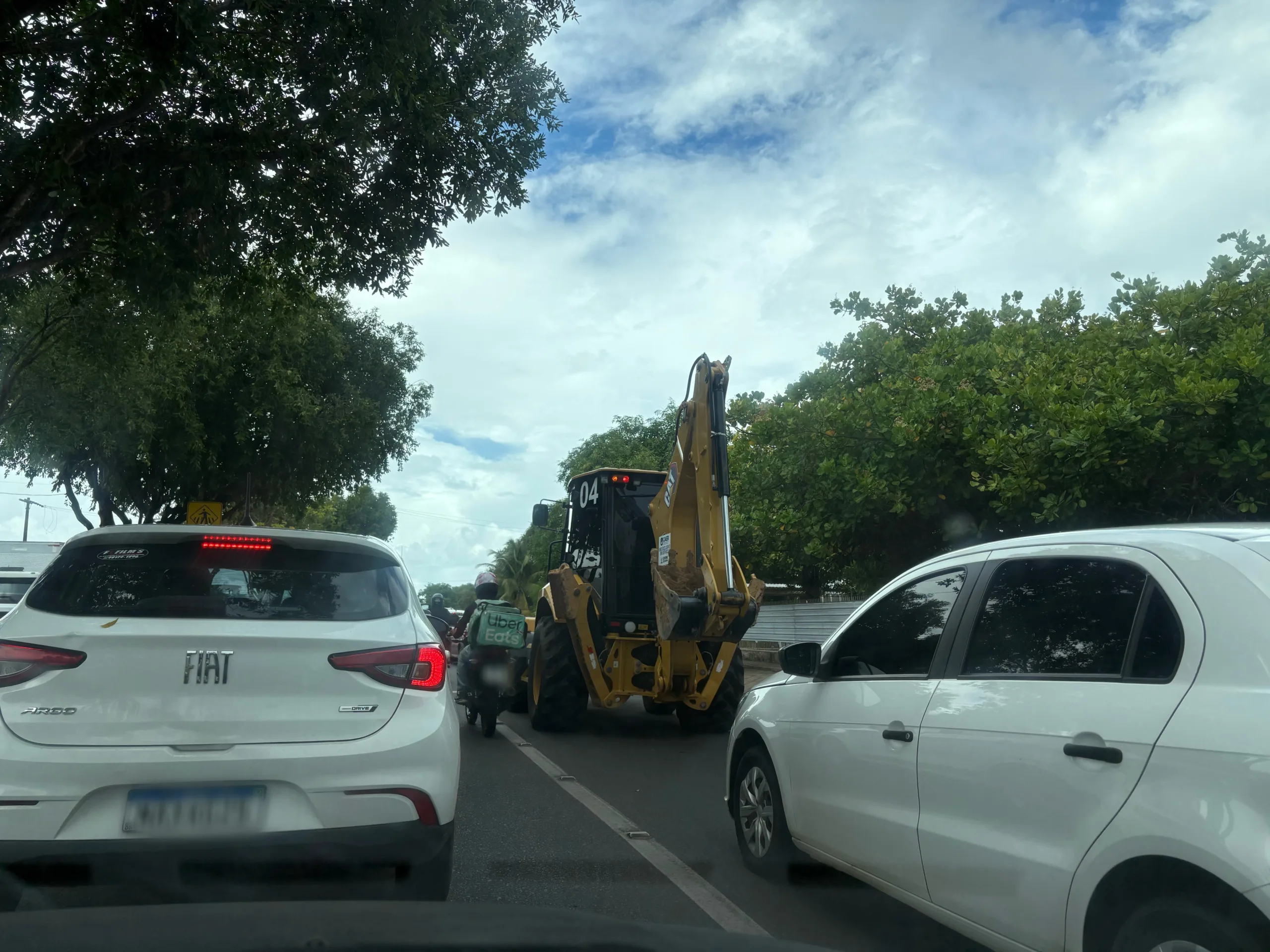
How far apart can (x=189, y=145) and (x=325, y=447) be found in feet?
67.3

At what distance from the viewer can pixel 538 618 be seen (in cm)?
1249

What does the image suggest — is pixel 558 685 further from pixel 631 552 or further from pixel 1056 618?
pixel 1056 618

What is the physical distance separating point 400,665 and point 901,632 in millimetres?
2163

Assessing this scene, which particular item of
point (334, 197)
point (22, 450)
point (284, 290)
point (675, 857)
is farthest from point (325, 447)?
point (675, 857)

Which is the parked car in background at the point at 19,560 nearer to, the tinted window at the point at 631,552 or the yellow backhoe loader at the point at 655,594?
the yellow backhoe loader at the point at 655,594

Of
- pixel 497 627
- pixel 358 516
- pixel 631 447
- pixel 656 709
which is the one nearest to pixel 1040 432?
pixel 656 709

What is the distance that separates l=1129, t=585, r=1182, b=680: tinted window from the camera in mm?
3328

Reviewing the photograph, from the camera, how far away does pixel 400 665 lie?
14.5ft

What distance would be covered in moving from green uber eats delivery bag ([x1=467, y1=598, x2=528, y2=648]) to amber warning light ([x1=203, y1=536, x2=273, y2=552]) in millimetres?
6542

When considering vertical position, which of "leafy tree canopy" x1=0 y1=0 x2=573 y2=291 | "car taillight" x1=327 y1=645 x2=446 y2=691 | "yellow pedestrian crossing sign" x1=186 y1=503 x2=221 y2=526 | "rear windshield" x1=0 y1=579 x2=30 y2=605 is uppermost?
"leafy tree canopy" x1=0 y1=0 x2=573 y2=291

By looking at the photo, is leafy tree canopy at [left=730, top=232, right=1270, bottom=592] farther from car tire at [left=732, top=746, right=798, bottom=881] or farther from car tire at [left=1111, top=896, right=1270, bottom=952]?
car tire at [left=1111, top=896, right=1270, bottom=952]

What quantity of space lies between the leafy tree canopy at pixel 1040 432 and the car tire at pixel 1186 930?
8.87 metres

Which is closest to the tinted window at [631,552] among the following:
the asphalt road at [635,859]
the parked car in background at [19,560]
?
the asphalt road at [635,859]

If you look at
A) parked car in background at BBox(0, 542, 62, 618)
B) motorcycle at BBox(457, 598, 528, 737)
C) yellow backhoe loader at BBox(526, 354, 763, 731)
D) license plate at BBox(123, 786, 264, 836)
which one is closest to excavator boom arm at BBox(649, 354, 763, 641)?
yellow backhoe loader at BBox(526, 354, 763, 731)
